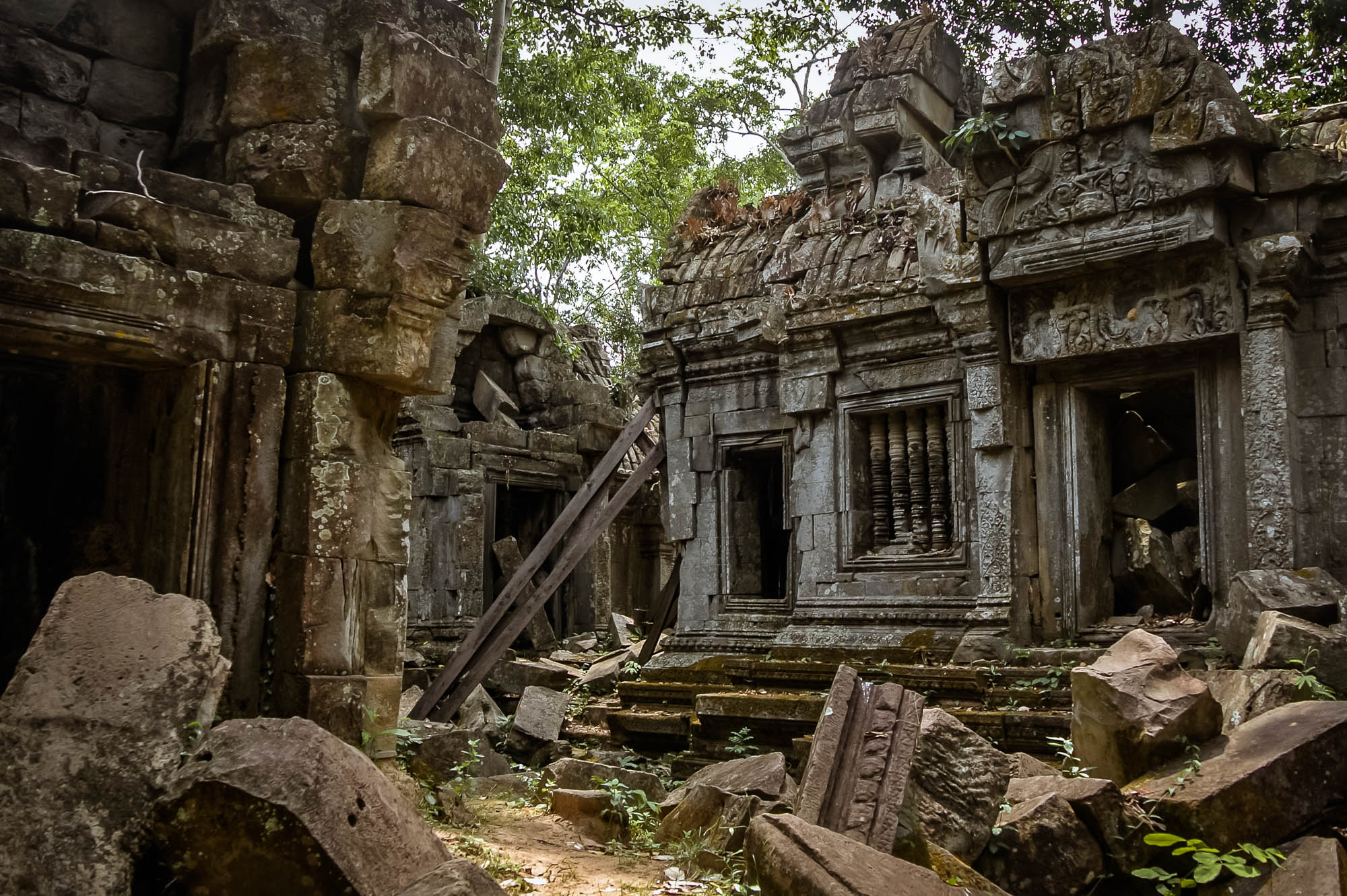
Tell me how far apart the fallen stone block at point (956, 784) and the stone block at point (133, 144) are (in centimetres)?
419

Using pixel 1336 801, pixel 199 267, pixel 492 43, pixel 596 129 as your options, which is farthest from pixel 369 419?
pixel 596 129

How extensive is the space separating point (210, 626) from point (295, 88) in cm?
251

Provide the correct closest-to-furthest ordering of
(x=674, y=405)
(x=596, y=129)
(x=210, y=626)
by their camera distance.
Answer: (x=210, y=626), (x=674, y=405), (x=596, y=129)

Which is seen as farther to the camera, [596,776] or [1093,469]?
[1093,469]

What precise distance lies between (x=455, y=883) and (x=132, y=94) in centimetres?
398

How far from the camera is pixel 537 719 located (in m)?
9.24

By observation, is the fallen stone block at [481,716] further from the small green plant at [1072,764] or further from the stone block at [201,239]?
the stone block at [201,239]

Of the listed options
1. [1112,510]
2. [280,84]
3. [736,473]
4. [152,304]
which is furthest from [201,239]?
[1112,510]

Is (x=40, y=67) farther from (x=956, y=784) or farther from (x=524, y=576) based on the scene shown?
(x=524, y=576)

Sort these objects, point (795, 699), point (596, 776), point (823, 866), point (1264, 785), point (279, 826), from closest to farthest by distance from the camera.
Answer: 1. point (279, 826)
2. point (823, 866)
3. point (1264, 785)
4. point (596, 776)
5. point (795, 699)

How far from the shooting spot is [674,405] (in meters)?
10.7

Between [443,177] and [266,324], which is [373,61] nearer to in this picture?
[443,177]

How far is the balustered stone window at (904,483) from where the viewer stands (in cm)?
885

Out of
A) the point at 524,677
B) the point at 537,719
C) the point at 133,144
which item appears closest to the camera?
the point at 133,144
